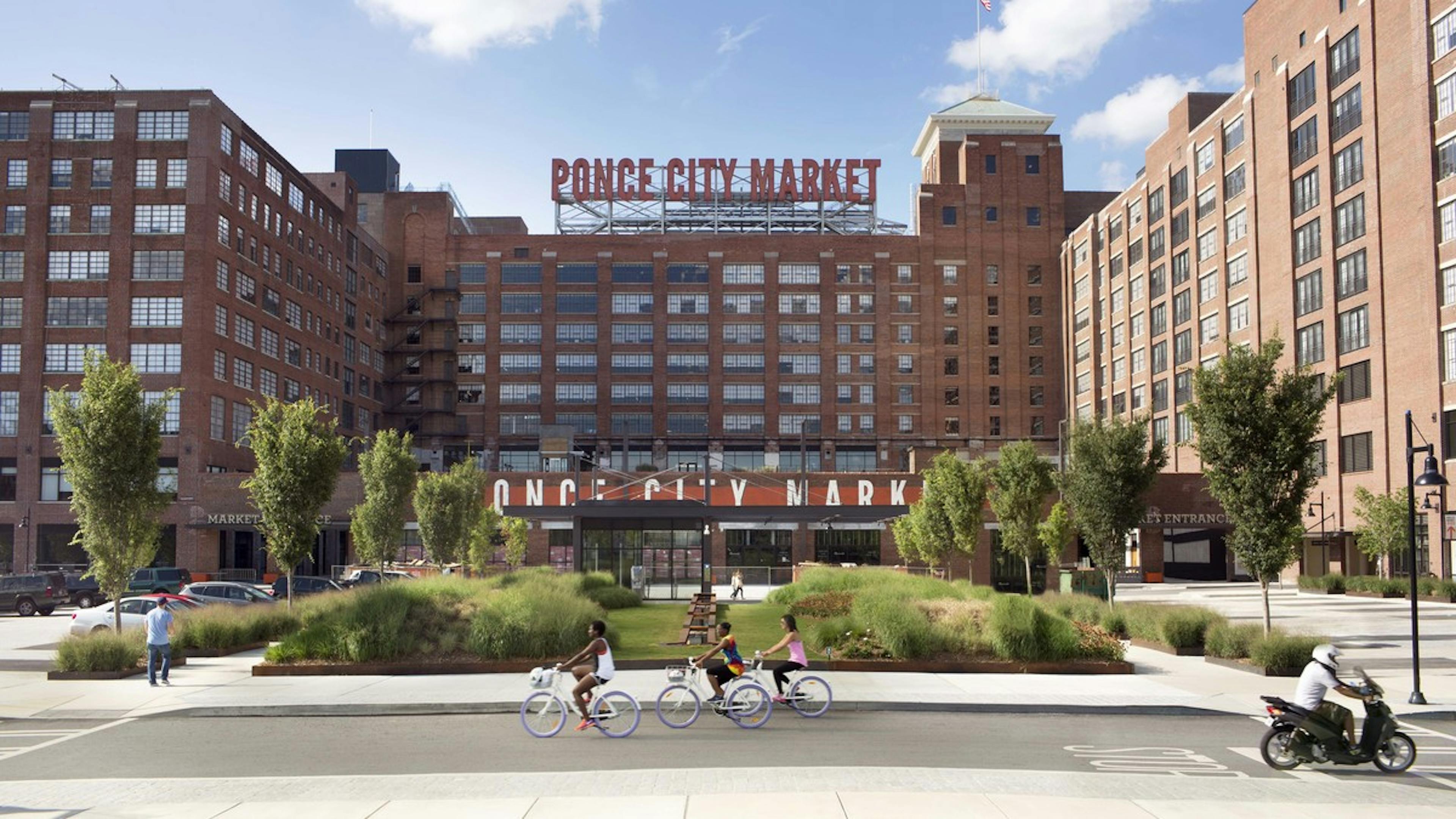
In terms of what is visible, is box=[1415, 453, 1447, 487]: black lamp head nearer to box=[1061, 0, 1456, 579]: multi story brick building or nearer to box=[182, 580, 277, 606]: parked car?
box=[182, 580, 277, 606]: parked car

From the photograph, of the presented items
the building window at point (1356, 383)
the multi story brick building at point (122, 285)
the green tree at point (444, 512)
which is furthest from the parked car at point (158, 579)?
the building window at point (1356, 383)

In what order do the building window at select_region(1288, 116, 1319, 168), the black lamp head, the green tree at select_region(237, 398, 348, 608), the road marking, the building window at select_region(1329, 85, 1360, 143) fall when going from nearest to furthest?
the road marking, the black lamp head, the green tree at select_region(237, 398, 348, 608), the building window at select_region(1329, 85, 1360, 143), the building window at select_region(1288, 116, 1319, 168)

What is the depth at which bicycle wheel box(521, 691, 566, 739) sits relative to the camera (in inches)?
676

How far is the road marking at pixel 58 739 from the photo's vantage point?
54.0ft

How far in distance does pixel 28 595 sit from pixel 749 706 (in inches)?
1618

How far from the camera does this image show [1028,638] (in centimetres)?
2470

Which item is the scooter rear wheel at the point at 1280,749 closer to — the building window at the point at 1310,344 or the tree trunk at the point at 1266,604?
the tree trunk at the point at 1266,604

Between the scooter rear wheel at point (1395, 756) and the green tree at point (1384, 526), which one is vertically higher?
the green tree at point (1384, 526)

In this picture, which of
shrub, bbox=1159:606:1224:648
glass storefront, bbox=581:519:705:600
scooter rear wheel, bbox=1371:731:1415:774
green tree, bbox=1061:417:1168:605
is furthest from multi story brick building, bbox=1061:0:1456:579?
scooter rear wheel, bbox=1371:731:1415:774

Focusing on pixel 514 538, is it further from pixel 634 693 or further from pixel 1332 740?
pixel 1332 740

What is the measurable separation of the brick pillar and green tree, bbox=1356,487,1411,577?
14830 mm

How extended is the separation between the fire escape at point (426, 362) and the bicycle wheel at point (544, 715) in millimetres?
96630

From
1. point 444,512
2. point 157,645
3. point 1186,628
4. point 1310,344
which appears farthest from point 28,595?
point 1310,344

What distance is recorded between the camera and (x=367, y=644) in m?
24.8
